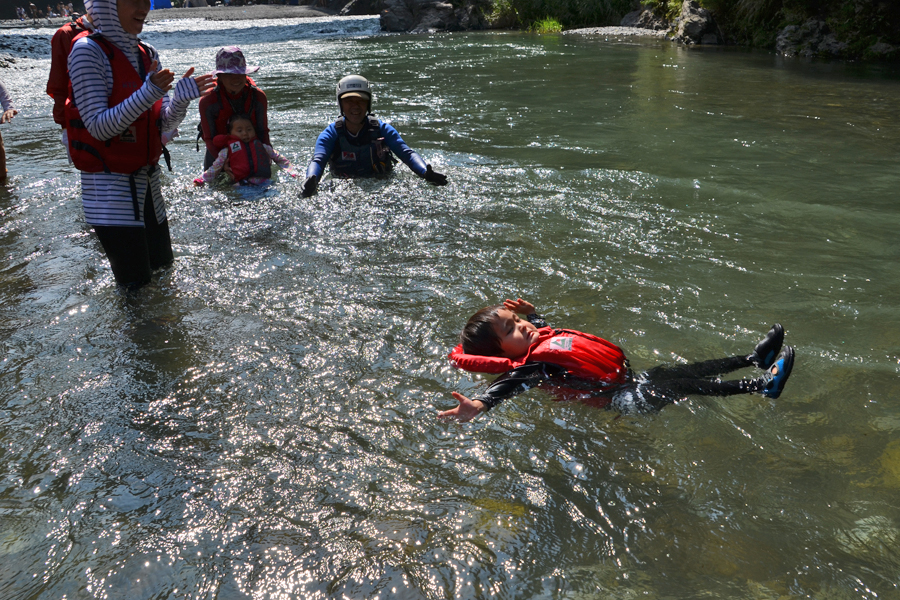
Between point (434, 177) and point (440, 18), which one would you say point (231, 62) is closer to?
point (434, 177)

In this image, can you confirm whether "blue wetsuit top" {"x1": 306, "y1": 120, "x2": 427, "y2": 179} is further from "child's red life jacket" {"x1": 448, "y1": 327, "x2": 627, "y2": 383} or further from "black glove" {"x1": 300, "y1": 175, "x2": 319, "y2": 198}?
"child's red life jacket" {"x1": 448, "y1": 327, "x2": 627, "y2": 383}

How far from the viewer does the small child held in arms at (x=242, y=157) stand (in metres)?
7.84

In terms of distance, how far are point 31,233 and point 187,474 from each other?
4.95m

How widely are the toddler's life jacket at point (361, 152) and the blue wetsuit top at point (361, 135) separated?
0.09 ft

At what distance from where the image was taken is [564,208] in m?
6.92

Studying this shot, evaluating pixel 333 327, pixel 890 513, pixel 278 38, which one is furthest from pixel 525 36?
pixel 890 513

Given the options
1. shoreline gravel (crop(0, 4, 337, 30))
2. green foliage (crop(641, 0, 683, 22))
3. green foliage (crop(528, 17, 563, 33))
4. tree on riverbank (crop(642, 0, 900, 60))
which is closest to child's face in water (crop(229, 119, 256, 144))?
tree on riverbank (crop(642, 0, 900, 60))

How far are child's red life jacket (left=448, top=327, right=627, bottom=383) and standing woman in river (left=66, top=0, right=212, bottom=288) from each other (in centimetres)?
259

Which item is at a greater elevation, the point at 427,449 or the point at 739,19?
the point at 739,19

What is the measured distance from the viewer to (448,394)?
3934 millimetres

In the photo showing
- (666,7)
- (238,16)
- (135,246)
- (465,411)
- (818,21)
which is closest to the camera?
(465,411)

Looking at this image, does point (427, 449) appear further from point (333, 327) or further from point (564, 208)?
point (564, 208)

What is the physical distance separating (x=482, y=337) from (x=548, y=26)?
96.3 feet

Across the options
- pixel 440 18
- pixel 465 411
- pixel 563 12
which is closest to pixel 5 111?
pixel 465 411
